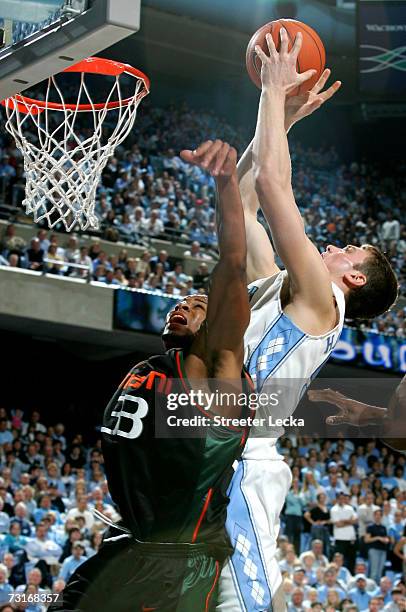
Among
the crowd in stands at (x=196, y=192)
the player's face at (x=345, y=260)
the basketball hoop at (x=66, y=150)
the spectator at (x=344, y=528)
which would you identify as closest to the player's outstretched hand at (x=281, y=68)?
the player's face at (x=345, y=260)

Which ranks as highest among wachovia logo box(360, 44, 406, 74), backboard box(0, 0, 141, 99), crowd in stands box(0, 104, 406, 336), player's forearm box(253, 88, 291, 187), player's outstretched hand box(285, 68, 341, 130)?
wachovia logo box(360, 44, 406, 74)

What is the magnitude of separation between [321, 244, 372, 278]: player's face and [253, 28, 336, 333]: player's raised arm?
0.28 metres

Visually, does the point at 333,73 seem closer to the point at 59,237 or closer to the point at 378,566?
the point at 59,237

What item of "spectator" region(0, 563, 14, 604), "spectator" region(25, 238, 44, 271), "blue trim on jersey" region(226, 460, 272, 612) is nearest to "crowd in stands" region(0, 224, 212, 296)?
"spectator" region(25, 238, 44, 271)

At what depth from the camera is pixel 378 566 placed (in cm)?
1230

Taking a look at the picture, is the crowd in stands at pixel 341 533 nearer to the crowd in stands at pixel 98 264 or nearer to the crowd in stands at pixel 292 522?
the crowd in stands at pixel 292 522

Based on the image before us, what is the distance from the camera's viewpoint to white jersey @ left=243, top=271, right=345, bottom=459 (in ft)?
11.7

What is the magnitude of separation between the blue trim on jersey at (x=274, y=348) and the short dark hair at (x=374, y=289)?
38cm

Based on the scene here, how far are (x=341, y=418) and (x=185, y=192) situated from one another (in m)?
14.5

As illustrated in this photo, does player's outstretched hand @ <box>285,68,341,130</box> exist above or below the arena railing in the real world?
below

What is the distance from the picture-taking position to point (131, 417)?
121 inches

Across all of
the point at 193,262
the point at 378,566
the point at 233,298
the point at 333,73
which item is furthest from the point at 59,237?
the point at 233,298

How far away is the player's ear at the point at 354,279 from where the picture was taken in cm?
380

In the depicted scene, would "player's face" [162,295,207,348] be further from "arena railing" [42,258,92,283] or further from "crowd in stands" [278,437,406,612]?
"arena railing" [42,258,92,283]
